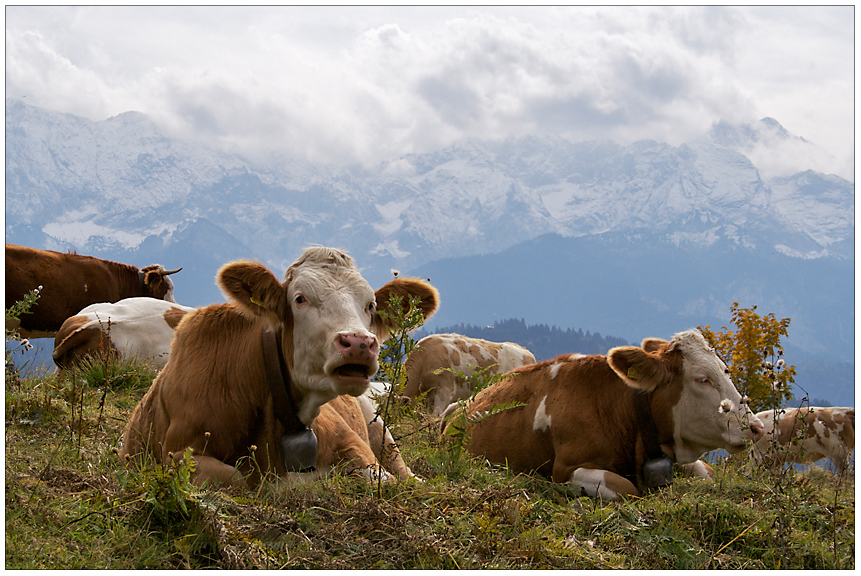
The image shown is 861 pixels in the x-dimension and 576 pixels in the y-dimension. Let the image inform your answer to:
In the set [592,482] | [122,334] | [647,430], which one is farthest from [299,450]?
[122,334]

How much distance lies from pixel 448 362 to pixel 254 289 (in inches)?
391

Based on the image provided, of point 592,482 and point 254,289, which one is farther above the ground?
point 254,289

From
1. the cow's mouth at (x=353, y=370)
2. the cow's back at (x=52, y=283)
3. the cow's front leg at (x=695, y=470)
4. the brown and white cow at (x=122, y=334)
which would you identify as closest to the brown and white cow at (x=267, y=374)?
the cow's mouth at (x=353, y=370)

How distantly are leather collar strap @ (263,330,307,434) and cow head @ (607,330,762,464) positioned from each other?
3.29 m

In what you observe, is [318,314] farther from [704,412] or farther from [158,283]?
[158,283]

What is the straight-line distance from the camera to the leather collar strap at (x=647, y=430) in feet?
22.2

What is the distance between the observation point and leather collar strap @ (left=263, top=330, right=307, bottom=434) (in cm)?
487

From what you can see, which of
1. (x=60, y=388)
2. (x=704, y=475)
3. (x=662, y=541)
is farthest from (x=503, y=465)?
(x=60, y=388)

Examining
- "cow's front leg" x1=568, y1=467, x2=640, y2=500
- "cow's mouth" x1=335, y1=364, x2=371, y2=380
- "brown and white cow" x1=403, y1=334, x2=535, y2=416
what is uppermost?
"cow's mouth" x1=335, y1=364, x2=371, y2=380

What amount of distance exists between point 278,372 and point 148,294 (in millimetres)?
14621

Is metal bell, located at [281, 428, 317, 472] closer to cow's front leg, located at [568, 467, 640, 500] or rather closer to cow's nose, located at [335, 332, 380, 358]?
cow's nose, located at [335, 332, 380, 358]

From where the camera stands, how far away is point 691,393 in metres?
6.79

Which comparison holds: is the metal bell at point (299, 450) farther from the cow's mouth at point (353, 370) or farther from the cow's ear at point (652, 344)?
the cow's ear at point (652, 344)

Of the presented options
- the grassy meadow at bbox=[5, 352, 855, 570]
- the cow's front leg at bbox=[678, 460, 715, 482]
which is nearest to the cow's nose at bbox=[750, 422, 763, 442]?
the grassy meadow at bbox=[5, 352, 855, 570]
